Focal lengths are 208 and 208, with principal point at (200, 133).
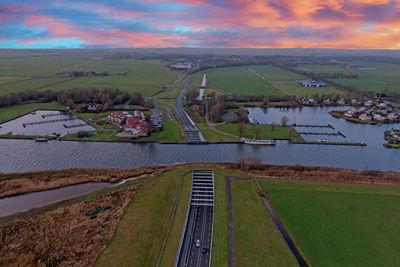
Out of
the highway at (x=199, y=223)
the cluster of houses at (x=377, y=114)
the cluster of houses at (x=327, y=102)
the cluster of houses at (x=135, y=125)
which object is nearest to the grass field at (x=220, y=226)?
the highway at (x=199, y=223)

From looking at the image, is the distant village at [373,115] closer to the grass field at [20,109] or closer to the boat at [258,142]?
the boat at [258,142]

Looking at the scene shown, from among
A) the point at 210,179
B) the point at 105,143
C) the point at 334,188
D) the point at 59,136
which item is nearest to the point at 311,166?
the point at 334,188

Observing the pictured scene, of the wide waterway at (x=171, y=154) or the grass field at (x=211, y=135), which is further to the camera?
the grass field at (x=211, y=135)

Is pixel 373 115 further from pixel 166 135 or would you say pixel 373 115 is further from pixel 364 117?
pixel 166 135

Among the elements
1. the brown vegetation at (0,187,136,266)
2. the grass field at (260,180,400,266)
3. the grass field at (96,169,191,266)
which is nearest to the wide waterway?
the grass field at (260,180,400,266)

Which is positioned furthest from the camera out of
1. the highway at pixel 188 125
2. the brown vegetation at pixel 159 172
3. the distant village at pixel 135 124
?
the distant village at pixel 135 124

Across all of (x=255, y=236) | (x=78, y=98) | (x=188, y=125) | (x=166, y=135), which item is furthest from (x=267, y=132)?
(x=78, y=98)

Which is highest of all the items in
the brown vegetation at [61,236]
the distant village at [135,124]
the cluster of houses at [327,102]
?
the cluster of houses at [327,102]
